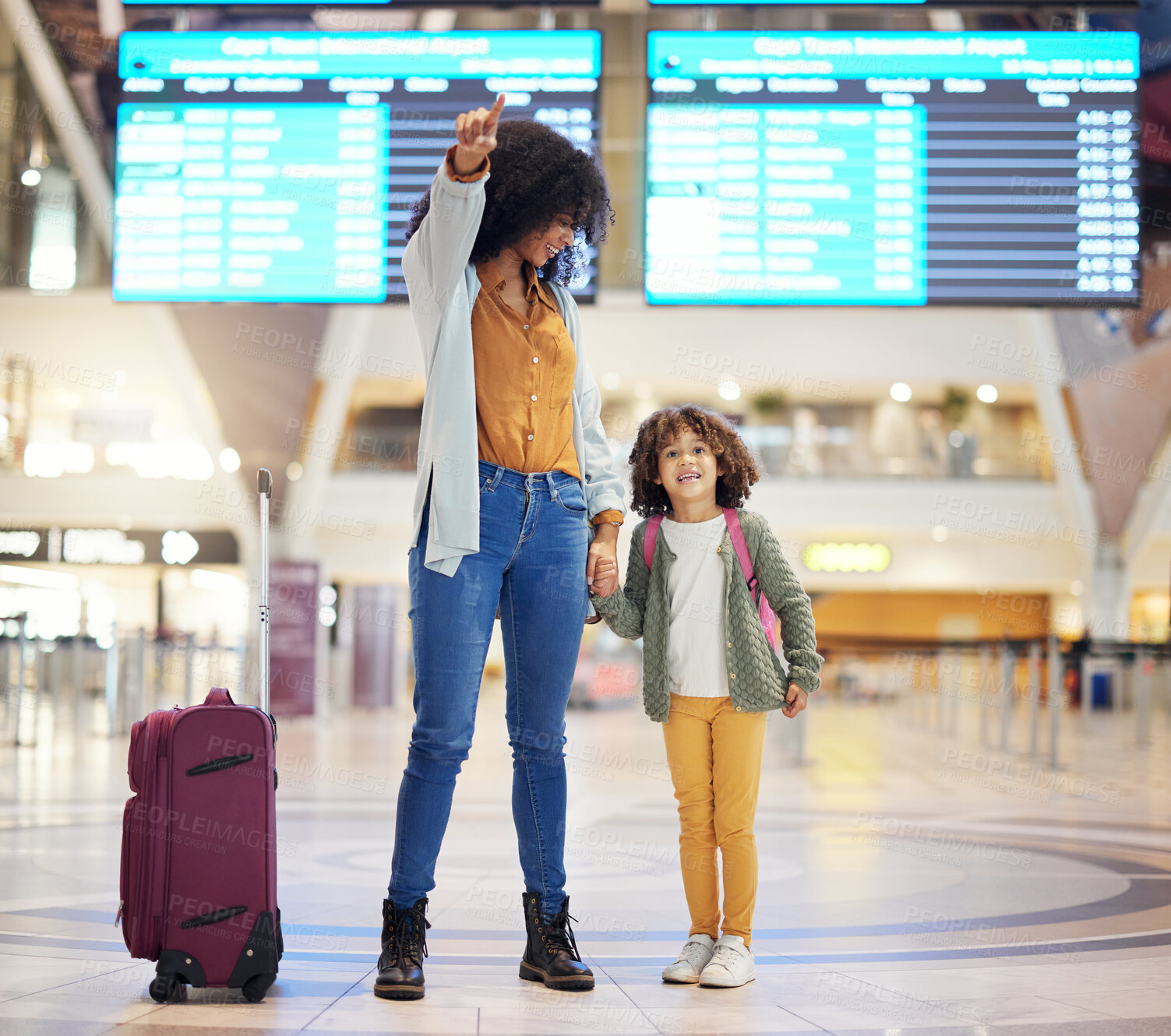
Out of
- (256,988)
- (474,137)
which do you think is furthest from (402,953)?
(474,137)

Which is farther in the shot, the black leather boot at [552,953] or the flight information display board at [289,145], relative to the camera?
the flight information display board at [289,145]

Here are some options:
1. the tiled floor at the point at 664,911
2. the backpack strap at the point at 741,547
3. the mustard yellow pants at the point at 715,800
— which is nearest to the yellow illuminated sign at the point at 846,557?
the tiled floor at the point at 664,911

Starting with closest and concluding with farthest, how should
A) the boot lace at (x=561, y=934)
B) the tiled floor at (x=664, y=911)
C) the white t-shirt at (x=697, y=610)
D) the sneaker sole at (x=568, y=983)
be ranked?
1. the tiled floor at (x=664, y=911)
2. the sneaker sole at (x=568, y=983)
3. the boot lace at (x=561, y=934)
4. the white t-shirt at (x=697, y=610)

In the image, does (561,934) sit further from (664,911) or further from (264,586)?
(264,586)

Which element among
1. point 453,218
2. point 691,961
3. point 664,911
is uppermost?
point 453,218

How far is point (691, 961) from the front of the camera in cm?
274

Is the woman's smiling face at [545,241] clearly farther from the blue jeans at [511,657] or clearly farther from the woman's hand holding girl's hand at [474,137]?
the blue jeans at [511,657]

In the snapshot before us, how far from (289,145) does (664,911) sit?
11.4 ft

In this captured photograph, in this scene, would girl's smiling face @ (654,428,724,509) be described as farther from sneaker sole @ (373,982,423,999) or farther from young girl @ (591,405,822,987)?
sneaker sole @ (373,982,423,999)

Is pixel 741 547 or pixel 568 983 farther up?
pixel 741 547

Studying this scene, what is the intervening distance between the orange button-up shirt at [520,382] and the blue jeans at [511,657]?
5 cm

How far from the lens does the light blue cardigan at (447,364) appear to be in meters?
2.54

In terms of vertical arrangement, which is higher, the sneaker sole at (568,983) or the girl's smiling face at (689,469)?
the girl's smiling face at (689,469)

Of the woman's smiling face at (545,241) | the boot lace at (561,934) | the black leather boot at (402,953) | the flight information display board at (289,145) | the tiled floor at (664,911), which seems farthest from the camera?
the flight information display board at (289,145)
